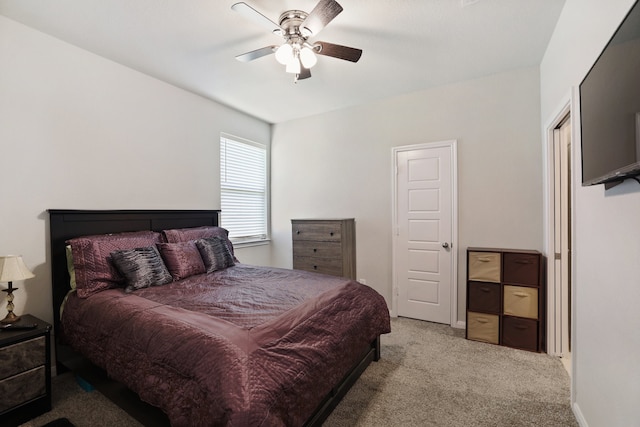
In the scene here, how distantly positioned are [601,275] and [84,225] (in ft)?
11.9

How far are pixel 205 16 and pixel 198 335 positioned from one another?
219cm

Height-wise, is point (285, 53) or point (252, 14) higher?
point (252, 14)

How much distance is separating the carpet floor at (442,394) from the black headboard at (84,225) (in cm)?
78

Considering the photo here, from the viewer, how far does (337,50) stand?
7.02ft

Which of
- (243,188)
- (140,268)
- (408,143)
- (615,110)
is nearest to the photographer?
(615,110)

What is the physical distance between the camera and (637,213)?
1.14 metres

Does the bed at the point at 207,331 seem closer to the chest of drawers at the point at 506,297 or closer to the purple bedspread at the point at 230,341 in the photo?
the purple bedspread at the point at 230,341

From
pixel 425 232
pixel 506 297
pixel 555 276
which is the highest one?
pixel 425 232

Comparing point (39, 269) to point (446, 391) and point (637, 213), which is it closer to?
point (446, 391)

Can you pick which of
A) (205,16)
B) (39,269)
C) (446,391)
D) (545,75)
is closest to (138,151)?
(39,269)

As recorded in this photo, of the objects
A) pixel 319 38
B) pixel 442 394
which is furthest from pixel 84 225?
pixel 442 394

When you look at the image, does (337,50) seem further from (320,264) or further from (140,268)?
(320,264)

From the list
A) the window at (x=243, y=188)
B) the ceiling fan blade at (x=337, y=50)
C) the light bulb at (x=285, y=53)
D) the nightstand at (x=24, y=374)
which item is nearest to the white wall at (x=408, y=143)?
the window at (x=243, y=188)

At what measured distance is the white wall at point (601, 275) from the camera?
1.19m
